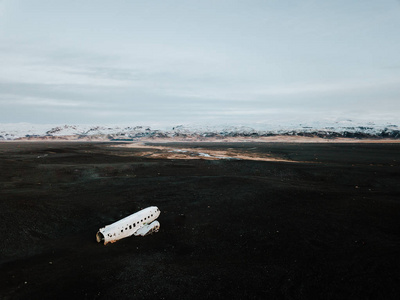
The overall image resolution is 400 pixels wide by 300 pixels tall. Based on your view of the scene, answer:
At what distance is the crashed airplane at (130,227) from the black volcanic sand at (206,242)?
0.68m

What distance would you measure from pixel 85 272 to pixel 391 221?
A: 25.7 meters

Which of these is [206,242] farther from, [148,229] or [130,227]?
[130,227]

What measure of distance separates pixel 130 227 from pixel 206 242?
6.57m

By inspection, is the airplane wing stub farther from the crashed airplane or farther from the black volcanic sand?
the black volcanic sand

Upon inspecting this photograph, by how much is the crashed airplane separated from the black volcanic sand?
678mm

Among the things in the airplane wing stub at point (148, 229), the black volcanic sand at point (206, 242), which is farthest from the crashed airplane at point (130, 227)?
the black volcanic sand at point (206, 242)

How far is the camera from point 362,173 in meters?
42.8

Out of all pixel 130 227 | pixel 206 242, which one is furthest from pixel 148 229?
pixel 206 242

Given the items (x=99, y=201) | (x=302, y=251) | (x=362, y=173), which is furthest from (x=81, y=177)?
(x=362, y=173)

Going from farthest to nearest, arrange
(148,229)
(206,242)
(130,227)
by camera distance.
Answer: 1. (148,229)
2. (130,227)
3. (206,242)

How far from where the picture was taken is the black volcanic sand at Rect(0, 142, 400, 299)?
13.1m

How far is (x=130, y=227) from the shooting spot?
778 inches

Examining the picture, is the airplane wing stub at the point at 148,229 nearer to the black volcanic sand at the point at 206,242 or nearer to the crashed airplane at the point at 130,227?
the crashed airplane at the point at 130,227

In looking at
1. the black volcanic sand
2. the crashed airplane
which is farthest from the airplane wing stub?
A: the black volcanic sand
